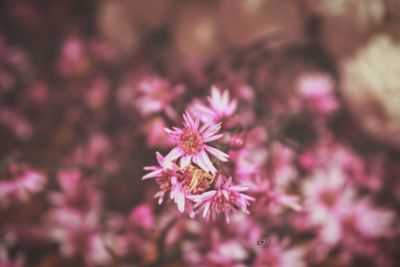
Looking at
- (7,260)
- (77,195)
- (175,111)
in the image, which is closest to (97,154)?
(77,195)

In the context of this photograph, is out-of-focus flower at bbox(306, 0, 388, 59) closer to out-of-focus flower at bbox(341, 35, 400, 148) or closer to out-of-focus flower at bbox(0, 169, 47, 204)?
out-of-focus flower at bbox(341, 35, 400, 148)

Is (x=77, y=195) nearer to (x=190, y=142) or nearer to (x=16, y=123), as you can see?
(x=16, y=123)

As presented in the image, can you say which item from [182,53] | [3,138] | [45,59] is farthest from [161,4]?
[3,138]

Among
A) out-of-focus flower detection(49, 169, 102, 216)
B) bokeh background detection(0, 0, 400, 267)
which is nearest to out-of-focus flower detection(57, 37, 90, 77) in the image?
bokeh background detection(0, 0, 400, 267)

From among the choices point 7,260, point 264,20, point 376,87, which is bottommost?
point 7,260

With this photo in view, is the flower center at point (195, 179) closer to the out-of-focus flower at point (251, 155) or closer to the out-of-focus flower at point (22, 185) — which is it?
the out-of-focus flower at point (251, 155)
